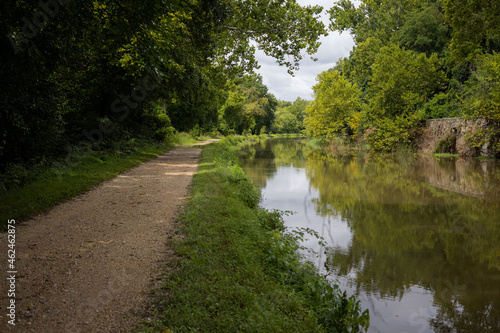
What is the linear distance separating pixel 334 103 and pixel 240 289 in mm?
35251

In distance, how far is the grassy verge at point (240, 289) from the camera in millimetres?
3189

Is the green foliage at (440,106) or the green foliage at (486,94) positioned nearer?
the green foliage at (486,94)

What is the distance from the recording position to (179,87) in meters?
17.4

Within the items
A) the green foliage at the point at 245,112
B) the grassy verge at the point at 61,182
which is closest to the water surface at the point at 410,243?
the grassy verge at the point at 61,182

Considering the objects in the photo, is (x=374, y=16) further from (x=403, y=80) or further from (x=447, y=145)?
(x=447, y=145)

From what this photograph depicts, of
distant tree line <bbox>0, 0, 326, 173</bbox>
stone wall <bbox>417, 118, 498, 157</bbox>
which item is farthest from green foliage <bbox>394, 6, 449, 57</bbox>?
distant tree line <bbox>0, 0, 326, 173</bbox>

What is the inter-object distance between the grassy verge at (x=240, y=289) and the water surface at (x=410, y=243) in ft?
3.32

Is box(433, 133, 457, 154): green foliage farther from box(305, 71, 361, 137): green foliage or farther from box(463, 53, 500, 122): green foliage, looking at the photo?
box(305, 71, 361, 137): green foliage

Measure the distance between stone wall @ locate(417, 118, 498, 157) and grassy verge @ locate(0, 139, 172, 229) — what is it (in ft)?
77.9

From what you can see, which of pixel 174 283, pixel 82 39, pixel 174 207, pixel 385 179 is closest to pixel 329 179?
pixel 385 179

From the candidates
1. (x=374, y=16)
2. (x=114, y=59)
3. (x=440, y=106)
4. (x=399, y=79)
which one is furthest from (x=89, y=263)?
(x=374, y=16)

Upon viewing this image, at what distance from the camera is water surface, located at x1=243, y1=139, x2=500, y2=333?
4.92 meters

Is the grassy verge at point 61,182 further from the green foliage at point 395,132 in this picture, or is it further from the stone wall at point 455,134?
the stone wall at point 455,134

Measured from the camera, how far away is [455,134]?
26375 mm
